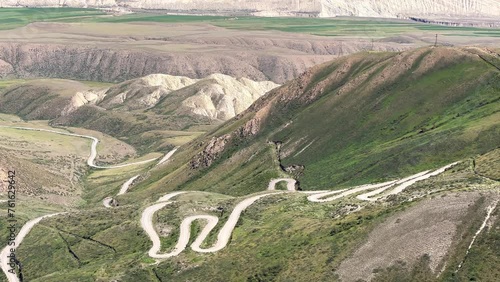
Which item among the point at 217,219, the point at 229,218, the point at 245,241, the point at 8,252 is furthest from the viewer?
the point at 8,252

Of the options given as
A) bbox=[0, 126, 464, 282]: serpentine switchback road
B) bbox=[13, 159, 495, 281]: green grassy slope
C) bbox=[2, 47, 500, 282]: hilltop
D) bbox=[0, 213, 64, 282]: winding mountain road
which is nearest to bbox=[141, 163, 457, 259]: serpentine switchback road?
bbox=[0, 126, 464, 282]: serpentine switchback road

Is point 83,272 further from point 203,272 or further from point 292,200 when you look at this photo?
point 292,200

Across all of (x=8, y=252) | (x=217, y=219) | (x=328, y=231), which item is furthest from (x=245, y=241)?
(x=8, y=252)

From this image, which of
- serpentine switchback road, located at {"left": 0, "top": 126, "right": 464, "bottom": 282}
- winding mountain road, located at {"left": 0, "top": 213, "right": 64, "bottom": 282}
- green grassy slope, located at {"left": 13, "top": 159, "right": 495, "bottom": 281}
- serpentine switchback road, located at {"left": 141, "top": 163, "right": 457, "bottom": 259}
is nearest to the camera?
green grassy slope, located at {"left": 13, "top": 159, "right": 495, "bottom": 281}

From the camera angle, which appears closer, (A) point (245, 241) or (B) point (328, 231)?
(B) point (328, 231)

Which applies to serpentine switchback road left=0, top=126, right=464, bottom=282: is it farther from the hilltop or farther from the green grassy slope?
the green grassy slope

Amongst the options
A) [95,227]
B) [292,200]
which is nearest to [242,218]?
[292,200]

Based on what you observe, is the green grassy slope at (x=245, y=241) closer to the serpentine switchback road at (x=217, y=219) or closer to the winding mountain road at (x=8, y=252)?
the serpentine switchback road at (x=217, y=219)

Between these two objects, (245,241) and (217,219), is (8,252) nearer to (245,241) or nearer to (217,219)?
(217,219)

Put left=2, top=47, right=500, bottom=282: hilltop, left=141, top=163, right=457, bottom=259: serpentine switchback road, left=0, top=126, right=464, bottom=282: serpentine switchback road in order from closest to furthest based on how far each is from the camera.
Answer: left=2, top=47, right=500, bottom=282: hilltop < left=141, top=163, right=457, bottom=259: serpentine switchback road < left=0, top=126, right=464, bottom=282: serpentine switchback road

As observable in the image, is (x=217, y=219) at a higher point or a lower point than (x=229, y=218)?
lower

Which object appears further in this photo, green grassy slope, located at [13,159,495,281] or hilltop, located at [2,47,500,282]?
green grassy slope, located at [13,159,495,281]
